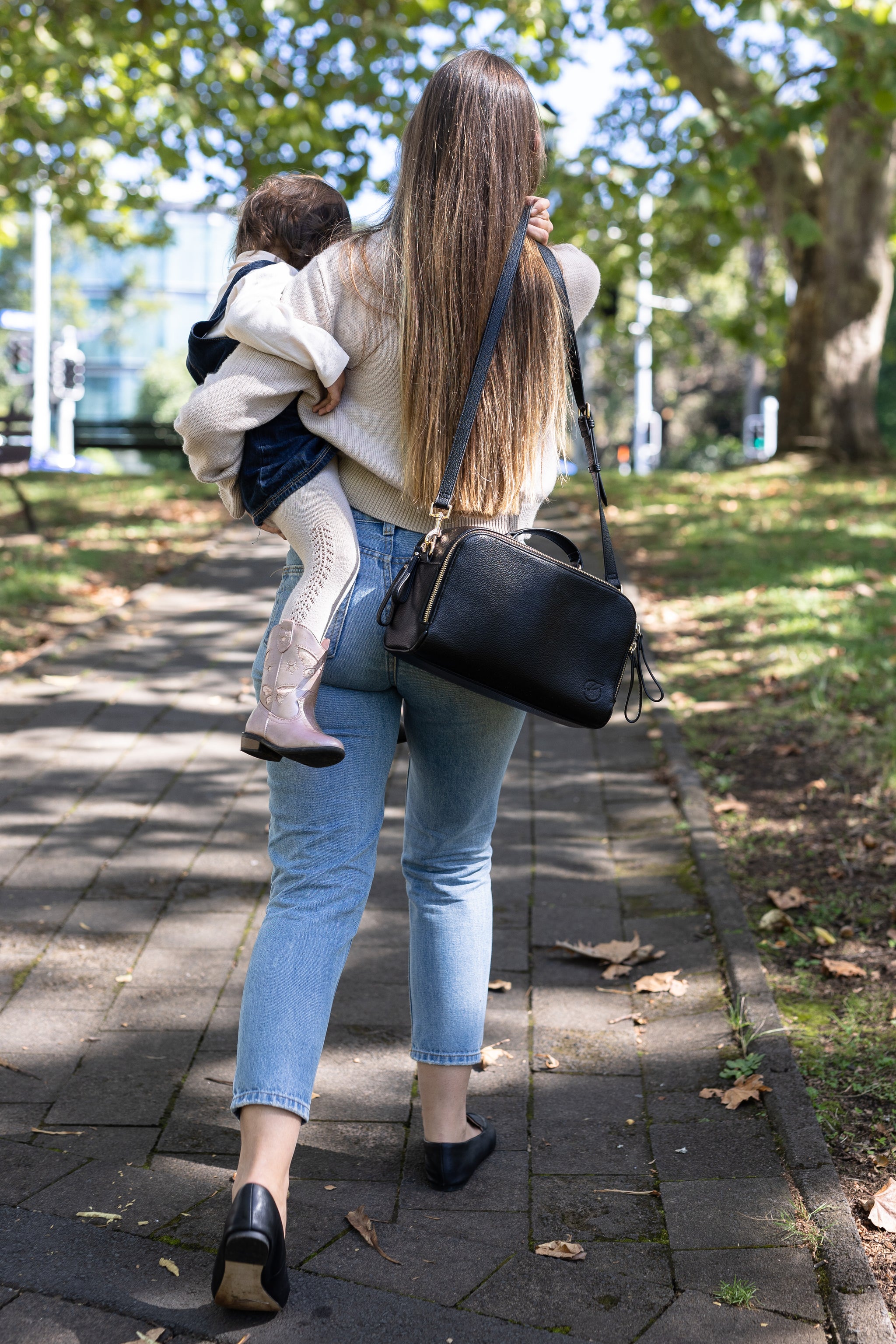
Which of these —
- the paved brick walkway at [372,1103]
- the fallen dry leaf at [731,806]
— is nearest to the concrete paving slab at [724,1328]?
the paved brick walkway at [372,1103]

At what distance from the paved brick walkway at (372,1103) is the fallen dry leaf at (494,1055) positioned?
0.07 ft

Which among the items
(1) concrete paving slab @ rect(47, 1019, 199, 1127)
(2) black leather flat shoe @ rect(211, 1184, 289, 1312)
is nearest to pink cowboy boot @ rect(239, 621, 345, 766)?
(2) black leather flat shoe @ rect(211, 1184, 289, 1312)

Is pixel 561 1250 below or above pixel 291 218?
below

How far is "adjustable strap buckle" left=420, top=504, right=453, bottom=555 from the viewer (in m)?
2.15

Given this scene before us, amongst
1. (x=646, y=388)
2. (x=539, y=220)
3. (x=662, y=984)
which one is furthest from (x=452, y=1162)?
(x=646, y=388)

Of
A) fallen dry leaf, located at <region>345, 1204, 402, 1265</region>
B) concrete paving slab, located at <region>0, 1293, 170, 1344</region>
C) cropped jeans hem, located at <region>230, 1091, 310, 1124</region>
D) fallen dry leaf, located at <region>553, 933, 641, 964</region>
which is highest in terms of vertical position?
cropped jeans hem, located at <region>230, 1091, 310, 1124</region>

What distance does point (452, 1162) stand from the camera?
258 cm

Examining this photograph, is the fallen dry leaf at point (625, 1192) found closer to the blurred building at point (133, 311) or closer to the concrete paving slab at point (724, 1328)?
the concrete paving slab at point (724, 1328)

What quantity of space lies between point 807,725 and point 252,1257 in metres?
4.20

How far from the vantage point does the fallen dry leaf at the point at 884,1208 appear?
2430 mm

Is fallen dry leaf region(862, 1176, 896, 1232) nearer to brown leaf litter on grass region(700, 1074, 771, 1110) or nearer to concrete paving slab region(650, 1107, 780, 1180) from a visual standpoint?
concrete paving slab region(650, 1107, 780, 1180)

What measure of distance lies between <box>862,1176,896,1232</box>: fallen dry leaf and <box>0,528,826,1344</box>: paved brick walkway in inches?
7.1

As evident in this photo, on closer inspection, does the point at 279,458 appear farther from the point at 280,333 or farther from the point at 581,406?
the point at 581,406

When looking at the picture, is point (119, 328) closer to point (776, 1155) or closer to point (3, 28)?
point (3, 28)
